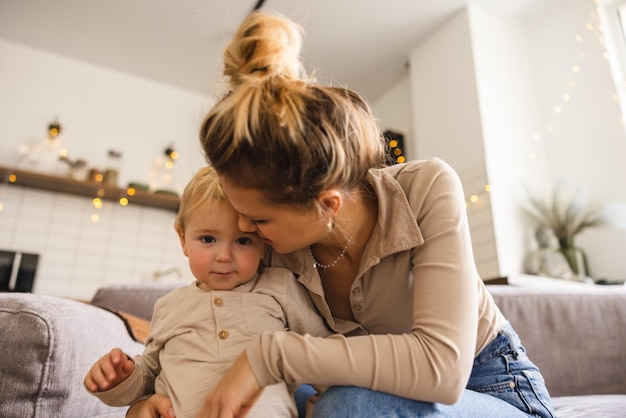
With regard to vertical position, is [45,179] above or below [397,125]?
below

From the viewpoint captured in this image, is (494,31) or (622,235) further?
(494,31)

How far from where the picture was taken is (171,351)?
84 cm

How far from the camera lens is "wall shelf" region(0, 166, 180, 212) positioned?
3231 millimetres

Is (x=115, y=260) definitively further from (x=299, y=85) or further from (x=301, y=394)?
(x=299, y=85)

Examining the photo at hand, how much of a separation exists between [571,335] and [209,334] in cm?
116

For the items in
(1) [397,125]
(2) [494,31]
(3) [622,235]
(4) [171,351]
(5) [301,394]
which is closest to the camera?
(4) [171,351]

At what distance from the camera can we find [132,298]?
1.54 meters

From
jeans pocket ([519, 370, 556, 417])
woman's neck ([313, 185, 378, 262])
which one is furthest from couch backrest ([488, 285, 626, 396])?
woman's neck ([313, 185, 378, 262])

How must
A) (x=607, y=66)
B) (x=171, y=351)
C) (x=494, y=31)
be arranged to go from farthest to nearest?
(x=494, y=31)
(x=607, y=66)
(x=171, y=351)

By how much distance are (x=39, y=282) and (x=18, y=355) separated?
2.78m

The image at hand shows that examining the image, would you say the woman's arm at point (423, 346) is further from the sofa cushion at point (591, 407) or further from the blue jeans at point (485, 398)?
the sofa cushion at point (591, 407)

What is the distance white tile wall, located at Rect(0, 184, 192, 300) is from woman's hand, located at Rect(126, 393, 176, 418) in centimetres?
284

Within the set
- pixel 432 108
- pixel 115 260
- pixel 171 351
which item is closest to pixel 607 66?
pixel 432 108

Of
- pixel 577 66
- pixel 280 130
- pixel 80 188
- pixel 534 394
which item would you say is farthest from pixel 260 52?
pixel 80 188
